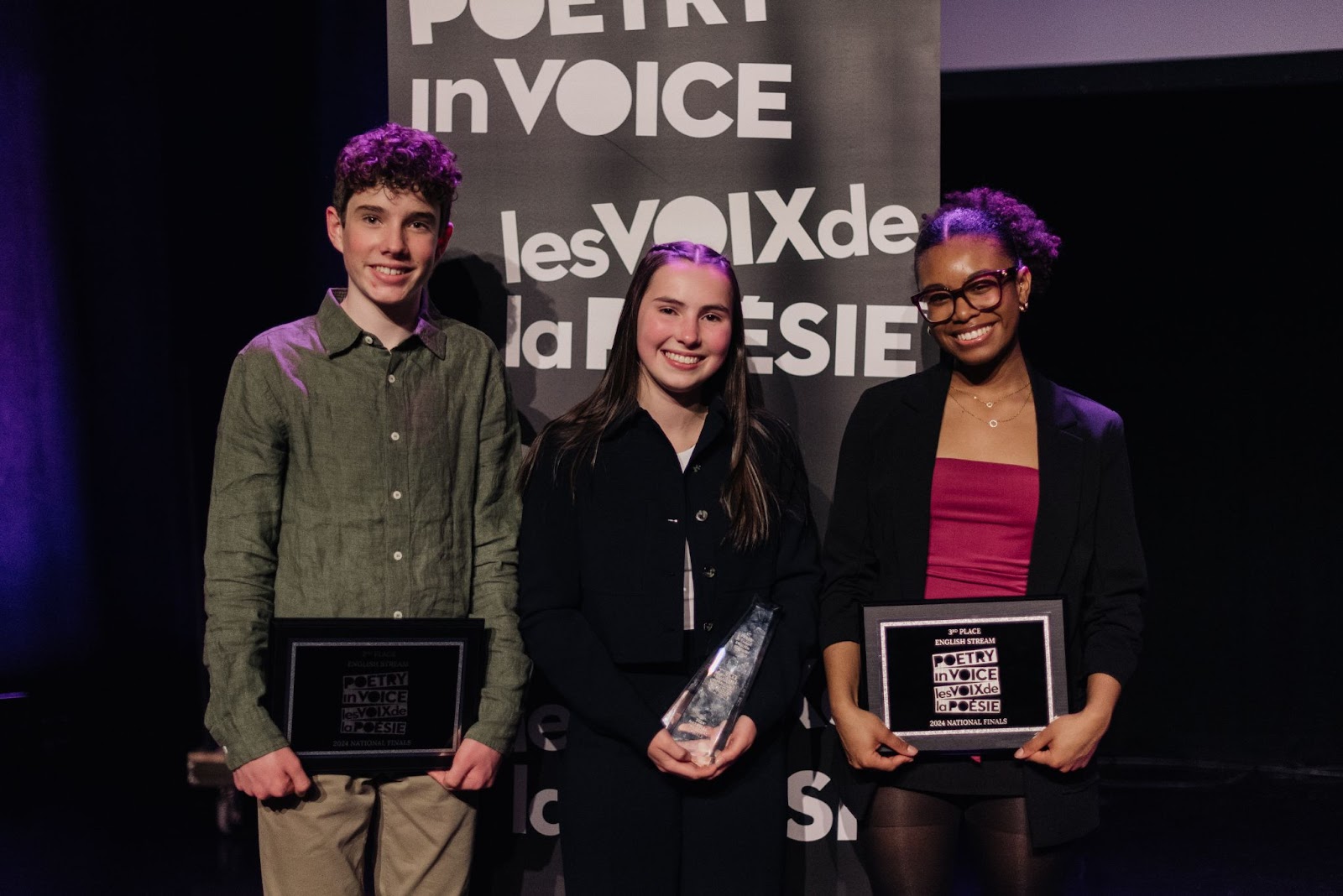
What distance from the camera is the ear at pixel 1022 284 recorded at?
90.7 inches

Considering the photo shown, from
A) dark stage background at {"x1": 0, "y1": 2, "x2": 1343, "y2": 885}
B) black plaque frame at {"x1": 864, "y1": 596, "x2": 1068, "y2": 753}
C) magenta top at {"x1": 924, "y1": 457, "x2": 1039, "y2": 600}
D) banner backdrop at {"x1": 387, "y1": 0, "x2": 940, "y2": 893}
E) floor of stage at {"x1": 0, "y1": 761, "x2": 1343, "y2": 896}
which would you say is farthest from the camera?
dark stage background at {"x1": 0, "y1": 2, "x2": 1343, "y2": 885}

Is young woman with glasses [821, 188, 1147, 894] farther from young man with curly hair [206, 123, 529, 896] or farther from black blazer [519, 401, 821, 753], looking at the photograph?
young man with curly hair [206, 123, 529, 896]

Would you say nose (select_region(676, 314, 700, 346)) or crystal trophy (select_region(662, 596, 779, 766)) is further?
nose (select_region(676, 314, 700, 346))

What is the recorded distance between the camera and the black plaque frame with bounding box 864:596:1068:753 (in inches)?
83.5

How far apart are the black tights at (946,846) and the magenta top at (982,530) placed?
387 millimetres

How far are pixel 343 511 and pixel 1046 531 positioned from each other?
1.32 meters

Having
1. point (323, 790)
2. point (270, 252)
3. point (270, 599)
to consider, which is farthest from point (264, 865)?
point (270, 252)

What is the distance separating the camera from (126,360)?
211 inches

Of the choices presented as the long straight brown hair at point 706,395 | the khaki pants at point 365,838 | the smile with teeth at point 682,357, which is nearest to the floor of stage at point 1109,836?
the khaki pants at point 365,838

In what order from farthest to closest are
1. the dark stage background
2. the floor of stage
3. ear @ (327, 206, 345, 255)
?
the dark stage background, the floor of stage, ear @ (327, 206, 345, 255)

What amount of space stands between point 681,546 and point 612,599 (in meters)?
0.16

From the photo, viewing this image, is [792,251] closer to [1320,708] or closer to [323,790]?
[323,790]

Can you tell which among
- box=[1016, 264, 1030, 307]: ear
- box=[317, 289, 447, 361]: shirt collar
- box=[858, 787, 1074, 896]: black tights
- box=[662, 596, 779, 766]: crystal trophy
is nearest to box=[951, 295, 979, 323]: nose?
box=[1016, 264, 1030, 307]: ear

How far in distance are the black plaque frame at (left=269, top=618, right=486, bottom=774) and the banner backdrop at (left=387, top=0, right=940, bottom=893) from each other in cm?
59
